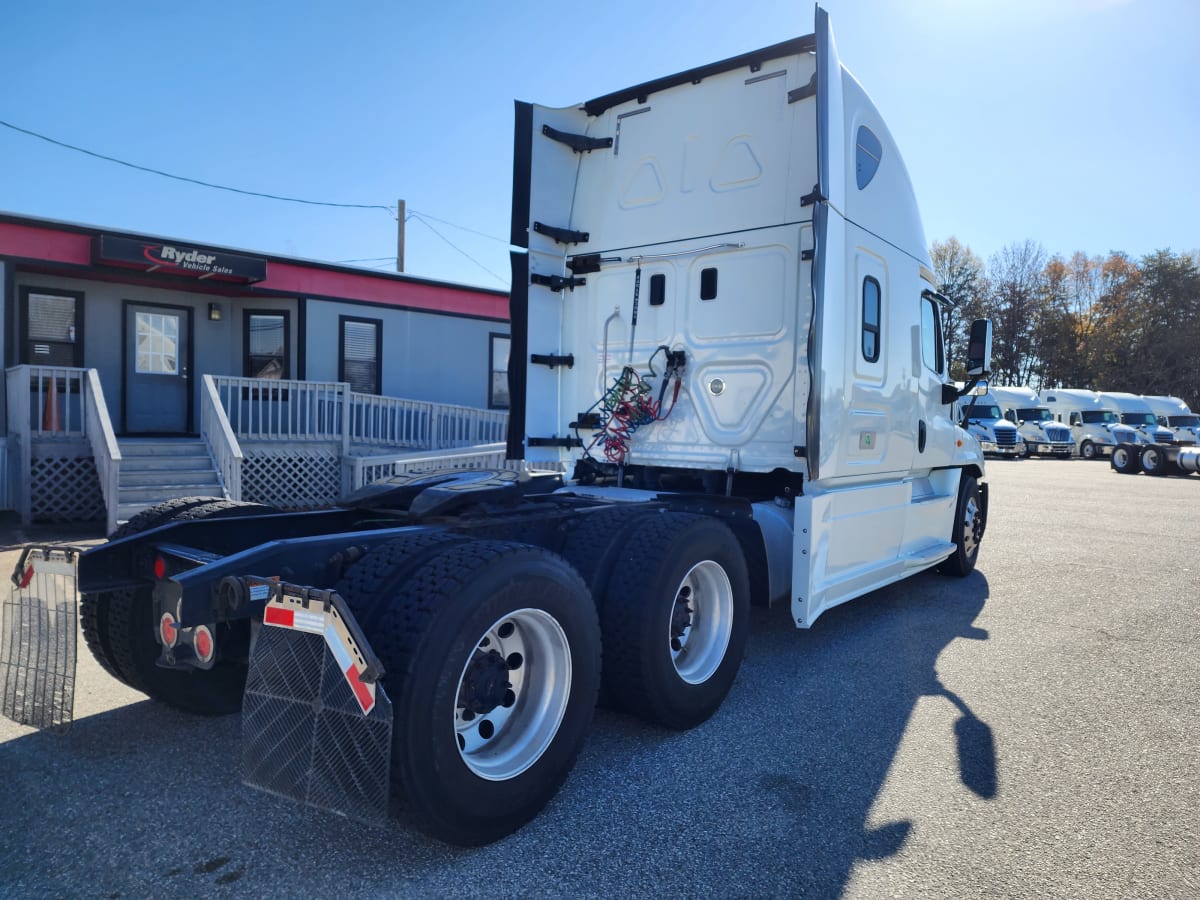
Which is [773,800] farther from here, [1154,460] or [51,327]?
[1154,460]

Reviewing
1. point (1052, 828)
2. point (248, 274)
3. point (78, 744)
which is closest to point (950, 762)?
point (1052, 828)

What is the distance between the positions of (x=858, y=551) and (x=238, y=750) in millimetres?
3753

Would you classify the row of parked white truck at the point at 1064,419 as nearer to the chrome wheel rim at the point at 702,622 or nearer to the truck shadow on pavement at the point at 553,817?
the chrome wheel rim at the point at 702,622

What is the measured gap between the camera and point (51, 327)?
11.8 meters

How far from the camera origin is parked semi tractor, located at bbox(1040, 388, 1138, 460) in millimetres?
33156

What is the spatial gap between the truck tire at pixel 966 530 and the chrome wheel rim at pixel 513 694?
5.21m

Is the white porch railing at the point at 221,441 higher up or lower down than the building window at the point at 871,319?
lower down

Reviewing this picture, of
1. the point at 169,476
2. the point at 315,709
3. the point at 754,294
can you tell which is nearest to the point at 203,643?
the point at 315,709

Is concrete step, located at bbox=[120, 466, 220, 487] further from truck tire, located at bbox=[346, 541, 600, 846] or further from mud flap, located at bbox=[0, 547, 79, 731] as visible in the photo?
truck tire, located at bbox=[346, 541, 600, 846]

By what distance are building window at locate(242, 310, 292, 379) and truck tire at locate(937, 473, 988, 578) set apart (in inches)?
429

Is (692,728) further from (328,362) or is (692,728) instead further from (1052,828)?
(328,362)

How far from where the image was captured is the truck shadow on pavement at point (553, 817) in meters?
2.52

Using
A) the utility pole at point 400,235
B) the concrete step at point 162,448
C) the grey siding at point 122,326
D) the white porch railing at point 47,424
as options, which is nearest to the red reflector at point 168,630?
the white porch railing at point 47,424

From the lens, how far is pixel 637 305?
5.70 meters
